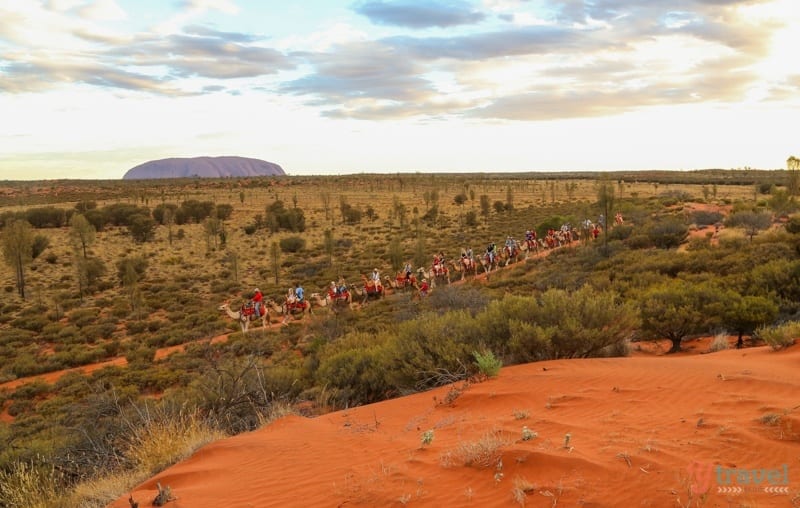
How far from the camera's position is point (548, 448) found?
5.16 m

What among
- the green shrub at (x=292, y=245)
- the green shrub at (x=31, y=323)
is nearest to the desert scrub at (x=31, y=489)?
the green shrub at (x=31, y=323)

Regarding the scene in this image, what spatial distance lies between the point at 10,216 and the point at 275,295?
35510 millimetres

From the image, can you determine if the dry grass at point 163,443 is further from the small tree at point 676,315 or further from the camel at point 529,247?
the camel at point 529,247

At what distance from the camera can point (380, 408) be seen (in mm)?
8328

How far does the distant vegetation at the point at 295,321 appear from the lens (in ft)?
29.5

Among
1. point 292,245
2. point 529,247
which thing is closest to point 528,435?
point 529,247

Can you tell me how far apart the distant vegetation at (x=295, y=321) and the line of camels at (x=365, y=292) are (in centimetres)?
77

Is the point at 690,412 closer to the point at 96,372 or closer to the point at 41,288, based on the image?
the point at 96,372

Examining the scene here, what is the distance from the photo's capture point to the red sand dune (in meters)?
4.45

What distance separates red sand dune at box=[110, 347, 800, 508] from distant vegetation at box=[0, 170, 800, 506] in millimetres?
1096

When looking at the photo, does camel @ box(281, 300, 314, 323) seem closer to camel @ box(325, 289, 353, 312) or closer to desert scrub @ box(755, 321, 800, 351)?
camel @ box(325, 289, 353, 312)

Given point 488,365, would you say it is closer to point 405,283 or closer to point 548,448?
point 548,448

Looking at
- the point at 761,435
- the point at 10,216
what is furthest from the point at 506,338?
the point at 10,216

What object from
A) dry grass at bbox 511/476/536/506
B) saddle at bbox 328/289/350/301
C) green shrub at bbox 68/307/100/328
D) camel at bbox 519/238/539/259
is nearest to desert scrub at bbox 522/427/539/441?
dry grass at bbox 511/476/536/506
